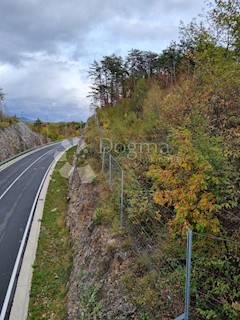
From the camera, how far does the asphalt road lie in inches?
473

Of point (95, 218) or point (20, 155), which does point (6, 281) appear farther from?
point (20, 155)

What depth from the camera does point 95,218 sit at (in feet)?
33.9

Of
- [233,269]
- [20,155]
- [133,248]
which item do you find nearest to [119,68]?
[20,155]

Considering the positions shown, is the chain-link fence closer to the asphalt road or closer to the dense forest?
the dense forest

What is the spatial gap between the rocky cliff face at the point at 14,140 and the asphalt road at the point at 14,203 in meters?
4.33

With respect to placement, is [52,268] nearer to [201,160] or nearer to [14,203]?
[201,160]

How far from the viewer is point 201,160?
543 centimetres

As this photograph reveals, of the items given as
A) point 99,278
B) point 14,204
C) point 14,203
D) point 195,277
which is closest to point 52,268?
point 99,278

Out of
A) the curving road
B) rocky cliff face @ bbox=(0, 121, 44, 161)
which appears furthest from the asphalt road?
rocky cliff face @ bbox=(0, 121, 44, 161)

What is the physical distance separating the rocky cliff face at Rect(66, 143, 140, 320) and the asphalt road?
8.84 feet

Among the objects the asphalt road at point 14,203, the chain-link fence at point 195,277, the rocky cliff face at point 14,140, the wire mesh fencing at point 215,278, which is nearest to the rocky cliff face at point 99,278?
the chain-link fence at point 195,277

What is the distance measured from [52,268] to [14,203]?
9769 mm

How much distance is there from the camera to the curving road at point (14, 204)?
11.6m

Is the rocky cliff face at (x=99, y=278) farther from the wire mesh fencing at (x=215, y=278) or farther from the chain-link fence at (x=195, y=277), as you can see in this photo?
the wire mesh fencing at (x=215, y=278)
